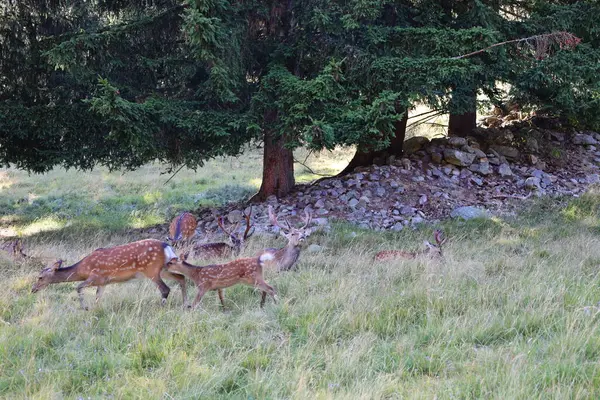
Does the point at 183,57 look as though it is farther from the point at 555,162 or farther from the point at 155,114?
the point at 555,162

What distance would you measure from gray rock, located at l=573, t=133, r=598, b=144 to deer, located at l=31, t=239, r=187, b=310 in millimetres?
11772

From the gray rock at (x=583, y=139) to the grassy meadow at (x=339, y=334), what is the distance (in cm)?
709

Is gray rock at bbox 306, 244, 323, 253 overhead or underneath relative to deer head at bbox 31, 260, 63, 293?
underneath

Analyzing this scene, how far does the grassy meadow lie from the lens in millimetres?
3832

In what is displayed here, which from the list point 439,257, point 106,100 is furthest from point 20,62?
point 439,257

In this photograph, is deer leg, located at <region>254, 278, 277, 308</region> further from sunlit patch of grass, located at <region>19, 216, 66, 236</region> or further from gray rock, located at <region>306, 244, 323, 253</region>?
sunlit patch of grass, located at <region>19, 216, 66, 236</region>

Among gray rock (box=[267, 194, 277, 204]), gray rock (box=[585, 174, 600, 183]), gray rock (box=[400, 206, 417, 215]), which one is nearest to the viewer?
gray rock (box=[400, 206, 417, 215])

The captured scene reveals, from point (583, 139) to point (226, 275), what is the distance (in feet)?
38.6

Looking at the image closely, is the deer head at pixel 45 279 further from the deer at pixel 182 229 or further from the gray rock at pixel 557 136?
the gray rock at pixel 557 136

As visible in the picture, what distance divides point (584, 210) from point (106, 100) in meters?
8.56

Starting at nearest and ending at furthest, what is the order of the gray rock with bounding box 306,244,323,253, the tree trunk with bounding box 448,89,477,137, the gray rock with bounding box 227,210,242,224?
the gray rock with bounding box 306,244,323,253 < the gray rock with bounding box 227,210,242,224 < the tree trunk with bounding box 448,89,477,137

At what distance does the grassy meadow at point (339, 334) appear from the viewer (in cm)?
383

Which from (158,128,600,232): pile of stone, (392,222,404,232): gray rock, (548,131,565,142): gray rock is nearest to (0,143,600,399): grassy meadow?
(392,222,404,232): gray rock

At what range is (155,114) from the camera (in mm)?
9656
